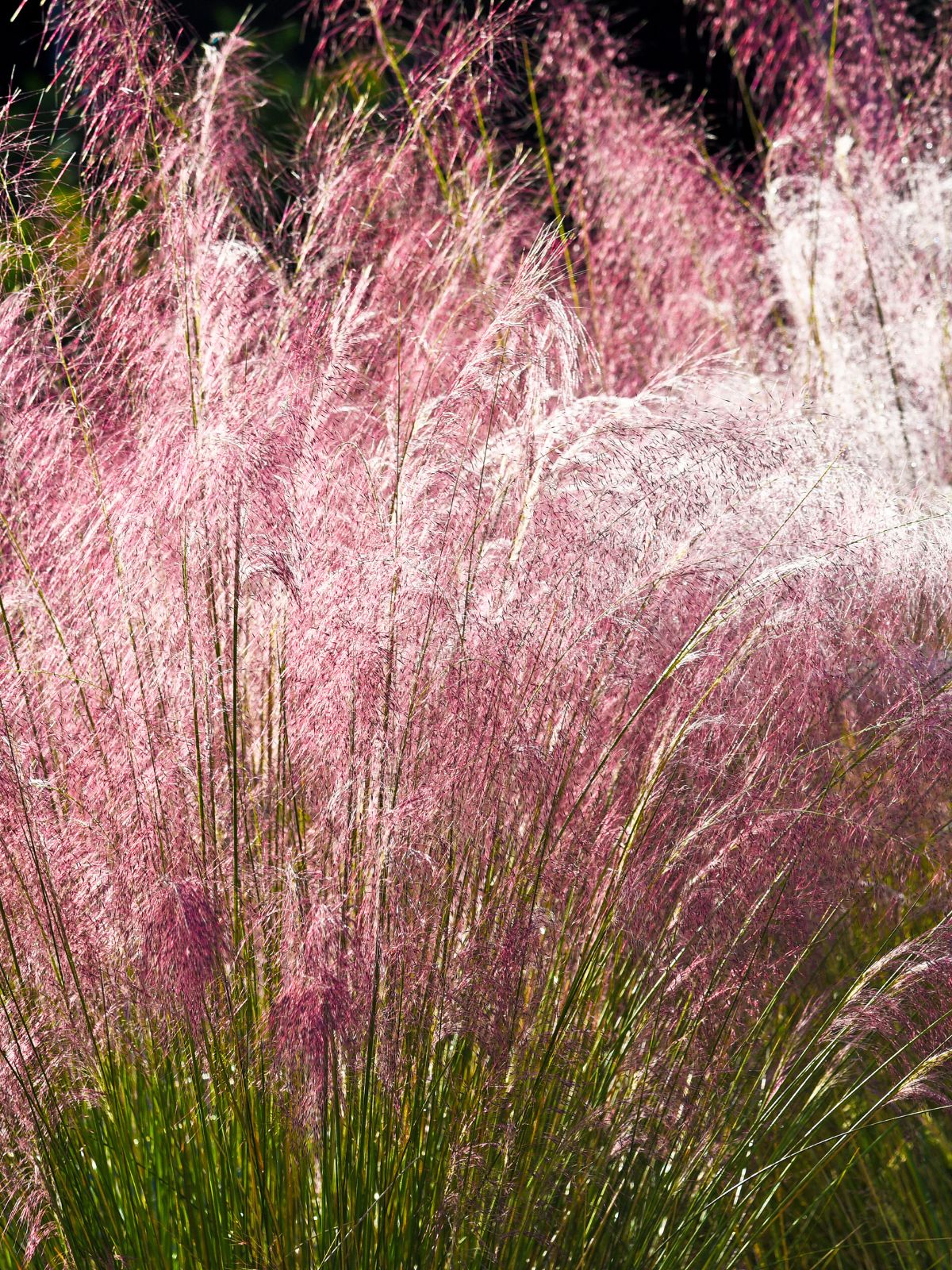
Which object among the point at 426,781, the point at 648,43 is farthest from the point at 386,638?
the point at 648,43

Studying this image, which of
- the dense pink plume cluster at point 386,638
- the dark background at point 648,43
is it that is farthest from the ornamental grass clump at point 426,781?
the dark background at point 648,43

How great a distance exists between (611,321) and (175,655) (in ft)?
7.46

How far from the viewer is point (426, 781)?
5.40 ft

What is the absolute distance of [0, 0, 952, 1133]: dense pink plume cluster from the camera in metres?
1.61

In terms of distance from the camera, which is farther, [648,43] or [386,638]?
[648,43]

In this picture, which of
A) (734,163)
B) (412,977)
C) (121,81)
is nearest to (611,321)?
(121,81)

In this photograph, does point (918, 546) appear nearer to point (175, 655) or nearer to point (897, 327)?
point (175, 655)

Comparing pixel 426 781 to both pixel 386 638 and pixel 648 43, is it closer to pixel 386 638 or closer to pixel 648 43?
pixel 386 638

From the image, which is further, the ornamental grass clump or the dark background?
the dark background

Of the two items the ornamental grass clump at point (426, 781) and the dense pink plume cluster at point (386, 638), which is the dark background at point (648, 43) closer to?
the dense pink plume cluster at point (386, 638)

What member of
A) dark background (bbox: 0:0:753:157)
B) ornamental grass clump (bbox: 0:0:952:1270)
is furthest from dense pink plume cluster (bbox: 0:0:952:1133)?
dark background (bbox: 0:0:753:157)

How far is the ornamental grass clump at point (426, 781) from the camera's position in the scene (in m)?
1.61

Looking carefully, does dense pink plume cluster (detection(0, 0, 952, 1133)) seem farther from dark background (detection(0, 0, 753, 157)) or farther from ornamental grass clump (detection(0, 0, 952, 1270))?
Answer: dark background (detection(0, 0, 753, 157))

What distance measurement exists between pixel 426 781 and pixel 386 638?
0.18 m
